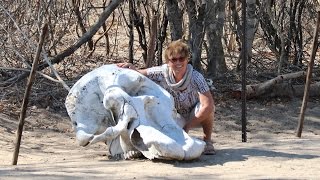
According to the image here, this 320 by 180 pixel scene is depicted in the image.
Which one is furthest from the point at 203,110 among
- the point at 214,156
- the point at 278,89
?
the point at 278,89

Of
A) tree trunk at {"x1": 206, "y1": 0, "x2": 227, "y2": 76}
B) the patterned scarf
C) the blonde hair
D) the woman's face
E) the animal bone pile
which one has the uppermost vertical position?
tree trunk at {"x1": 206, "y1": 0, "x2": 227, "y2": 76}

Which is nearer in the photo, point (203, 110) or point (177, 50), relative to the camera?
point (177, 50)

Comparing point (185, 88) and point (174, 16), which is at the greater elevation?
point (174, 16)

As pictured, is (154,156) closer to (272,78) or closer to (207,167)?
(207,167)

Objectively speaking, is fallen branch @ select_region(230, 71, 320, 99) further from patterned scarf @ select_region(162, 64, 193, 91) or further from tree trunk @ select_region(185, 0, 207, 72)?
patterned scarf @ select_region(162, 64, 193, 91)

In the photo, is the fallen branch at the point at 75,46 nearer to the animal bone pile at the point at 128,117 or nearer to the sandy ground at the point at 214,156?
the sandy ground at the point at 214,156

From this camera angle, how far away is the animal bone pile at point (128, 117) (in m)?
6.02

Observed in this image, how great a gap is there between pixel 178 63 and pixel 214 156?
2.56 feet

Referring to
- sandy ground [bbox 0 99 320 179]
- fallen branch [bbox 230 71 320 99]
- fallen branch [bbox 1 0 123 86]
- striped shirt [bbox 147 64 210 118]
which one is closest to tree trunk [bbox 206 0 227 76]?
fallen branch [bbox 230 71 320 99]

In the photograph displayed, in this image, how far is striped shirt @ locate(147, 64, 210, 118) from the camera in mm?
6492

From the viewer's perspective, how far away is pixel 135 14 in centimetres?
1177

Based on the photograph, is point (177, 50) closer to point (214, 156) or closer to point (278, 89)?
point (214, 156)

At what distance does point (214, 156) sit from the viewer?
637 centimetres

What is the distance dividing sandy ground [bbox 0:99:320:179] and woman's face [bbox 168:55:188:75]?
0.71m
